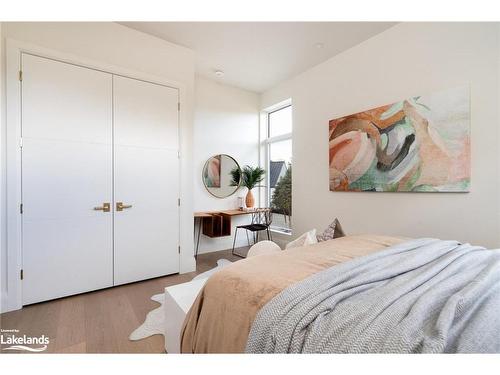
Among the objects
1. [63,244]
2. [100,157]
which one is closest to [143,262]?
[63,244]

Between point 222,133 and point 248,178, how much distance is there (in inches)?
35.3

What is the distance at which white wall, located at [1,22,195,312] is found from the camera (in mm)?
2068

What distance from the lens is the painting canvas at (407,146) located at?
79.0 inches

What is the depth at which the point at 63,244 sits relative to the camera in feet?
7.14

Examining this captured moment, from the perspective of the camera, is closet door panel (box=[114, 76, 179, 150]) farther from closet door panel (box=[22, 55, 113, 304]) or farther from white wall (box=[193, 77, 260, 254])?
white wall (box=[193, 77, 260, 254])

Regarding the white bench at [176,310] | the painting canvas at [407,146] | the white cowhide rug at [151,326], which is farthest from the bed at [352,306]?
the painting canvas at [407,146]

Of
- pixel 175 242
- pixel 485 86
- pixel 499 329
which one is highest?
pixel 485 86

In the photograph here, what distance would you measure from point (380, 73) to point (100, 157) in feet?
10.2

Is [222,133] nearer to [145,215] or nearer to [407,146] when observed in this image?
[145,215]

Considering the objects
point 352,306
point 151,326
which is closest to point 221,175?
point 151,326

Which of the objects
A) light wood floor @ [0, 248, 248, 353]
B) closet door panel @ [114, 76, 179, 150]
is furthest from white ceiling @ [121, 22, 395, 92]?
light wood floor @ [0, 248, 248, 353]

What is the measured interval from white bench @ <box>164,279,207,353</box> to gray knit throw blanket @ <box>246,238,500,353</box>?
→ 674 mm
